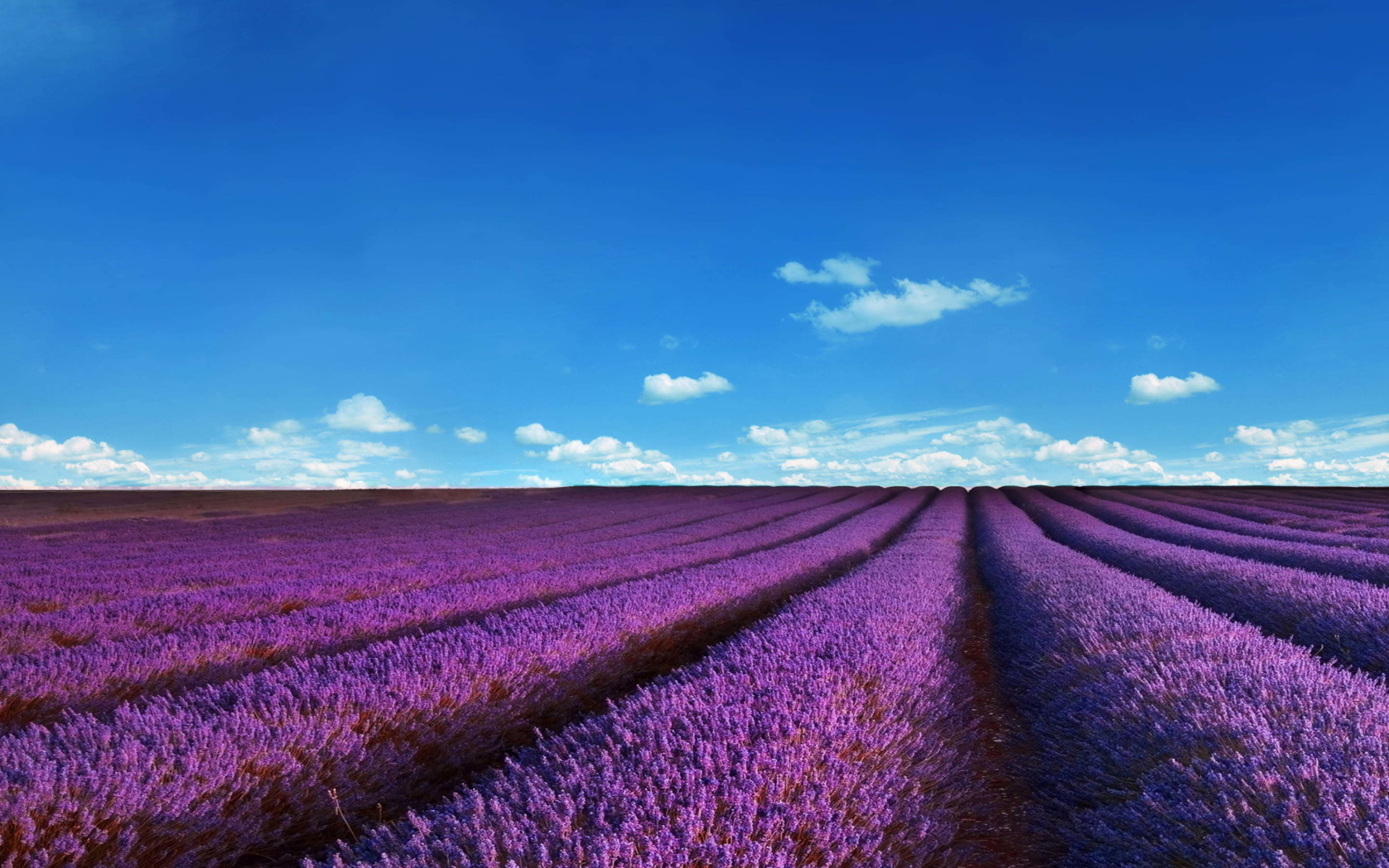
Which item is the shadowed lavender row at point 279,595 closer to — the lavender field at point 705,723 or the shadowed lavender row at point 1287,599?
→ the lavender field at point 705,723

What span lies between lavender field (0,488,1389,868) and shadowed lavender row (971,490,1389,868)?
0.6 inches

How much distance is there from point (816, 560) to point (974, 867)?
22.3ft

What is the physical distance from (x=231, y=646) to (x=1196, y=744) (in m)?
5.66

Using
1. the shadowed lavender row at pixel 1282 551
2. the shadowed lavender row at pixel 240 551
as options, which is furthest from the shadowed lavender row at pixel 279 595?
the shadowed lavender row at pixel 1282 551

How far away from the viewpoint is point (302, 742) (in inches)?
121

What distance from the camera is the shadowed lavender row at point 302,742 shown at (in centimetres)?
242

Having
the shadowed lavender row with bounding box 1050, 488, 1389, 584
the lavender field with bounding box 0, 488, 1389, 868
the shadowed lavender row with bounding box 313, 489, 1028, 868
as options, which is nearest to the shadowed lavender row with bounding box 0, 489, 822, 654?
the lavender field with bounding box 0, 488, 1389, 868

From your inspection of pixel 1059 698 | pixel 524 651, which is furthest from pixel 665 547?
pixel 1059 698

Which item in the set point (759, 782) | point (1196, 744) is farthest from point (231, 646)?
point (1196, 744)

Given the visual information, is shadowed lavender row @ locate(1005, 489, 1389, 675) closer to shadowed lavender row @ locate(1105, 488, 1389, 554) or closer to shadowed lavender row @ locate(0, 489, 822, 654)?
shadowed lavender row @ locate(1105, 488, 1389, 554)

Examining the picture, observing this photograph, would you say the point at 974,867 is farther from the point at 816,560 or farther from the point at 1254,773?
the point at 816,560

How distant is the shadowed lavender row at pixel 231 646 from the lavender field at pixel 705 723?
0.8 inches

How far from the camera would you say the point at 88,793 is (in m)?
2.43

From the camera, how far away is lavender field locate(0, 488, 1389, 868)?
216cm
